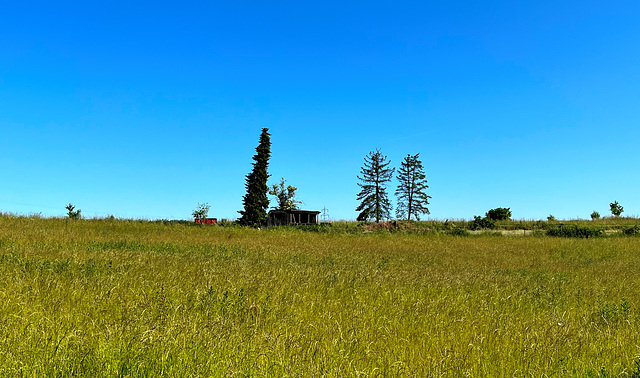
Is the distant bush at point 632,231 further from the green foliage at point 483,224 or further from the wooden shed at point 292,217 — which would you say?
the wooden shed at point 292,217

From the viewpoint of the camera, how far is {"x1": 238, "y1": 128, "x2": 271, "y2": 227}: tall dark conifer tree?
168ft

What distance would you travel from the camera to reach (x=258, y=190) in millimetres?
52000

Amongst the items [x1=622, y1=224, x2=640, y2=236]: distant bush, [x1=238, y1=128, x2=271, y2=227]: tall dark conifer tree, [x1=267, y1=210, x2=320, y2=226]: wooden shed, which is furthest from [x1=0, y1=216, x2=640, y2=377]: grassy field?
[x1=267, y1=210, x2=320, y2=226]: wooden shed

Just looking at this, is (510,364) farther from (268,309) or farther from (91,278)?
(91,278)

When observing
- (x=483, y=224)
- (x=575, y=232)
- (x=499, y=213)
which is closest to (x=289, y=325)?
(x=575, y=232)

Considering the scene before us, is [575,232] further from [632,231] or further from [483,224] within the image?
[483,224]

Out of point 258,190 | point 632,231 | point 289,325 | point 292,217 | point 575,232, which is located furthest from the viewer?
point 292,217

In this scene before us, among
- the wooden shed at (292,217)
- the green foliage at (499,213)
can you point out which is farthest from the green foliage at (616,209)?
the wooden shed at (292,217)

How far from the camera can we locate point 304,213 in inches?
2452

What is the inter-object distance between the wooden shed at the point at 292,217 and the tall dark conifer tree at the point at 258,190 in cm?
853

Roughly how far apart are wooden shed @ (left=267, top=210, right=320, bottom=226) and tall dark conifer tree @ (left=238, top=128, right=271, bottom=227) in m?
8.53

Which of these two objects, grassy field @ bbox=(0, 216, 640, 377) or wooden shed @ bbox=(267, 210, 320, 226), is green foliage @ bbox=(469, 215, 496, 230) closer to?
wooden shed @ bbox=(267, 210, 320, 226)

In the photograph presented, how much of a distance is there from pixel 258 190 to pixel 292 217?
34.3 feet

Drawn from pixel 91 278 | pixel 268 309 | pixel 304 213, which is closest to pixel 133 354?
pixel 268 309
